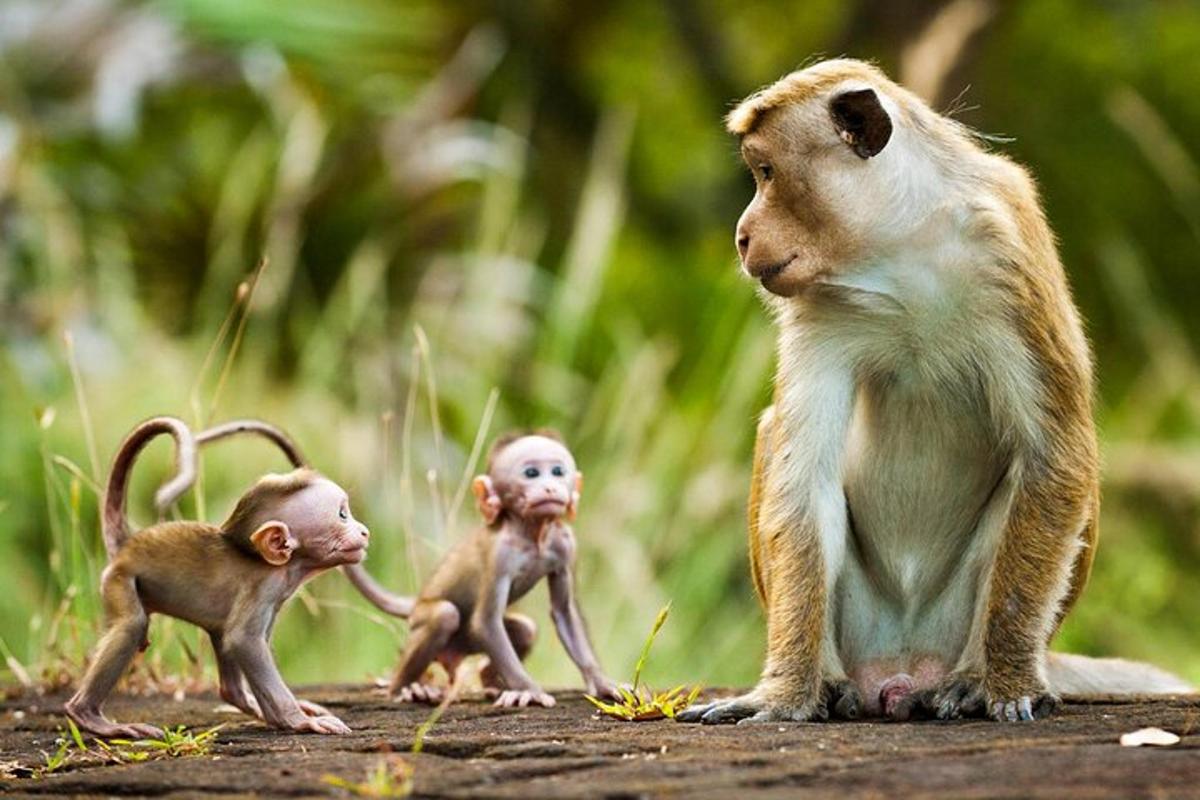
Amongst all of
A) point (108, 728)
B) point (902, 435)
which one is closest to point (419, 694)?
point (108, 728)

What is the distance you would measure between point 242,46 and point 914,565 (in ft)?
24.0

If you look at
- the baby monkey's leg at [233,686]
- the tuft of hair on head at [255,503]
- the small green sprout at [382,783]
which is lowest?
the small green sprout at [382,783]

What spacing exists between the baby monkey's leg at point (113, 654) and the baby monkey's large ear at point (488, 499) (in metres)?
1.14

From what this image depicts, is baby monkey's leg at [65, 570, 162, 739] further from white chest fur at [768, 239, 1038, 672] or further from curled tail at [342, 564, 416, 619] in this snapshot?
white chest fur at [768, 239, 1038, 672]

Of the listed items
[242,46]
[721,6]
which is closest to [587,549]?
[242,46]

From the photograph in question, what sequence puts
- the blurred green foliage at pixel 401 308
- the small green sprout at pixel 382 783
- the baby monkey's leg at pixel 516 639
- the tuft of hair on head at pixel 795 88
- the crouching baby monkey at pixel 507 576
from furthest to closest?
the blurred green foliage at pixel 401 308 → the baby monkey's leg at pixel 516 639 → the crouching baby monkey at pixel 507 576 → the tuft of hair on head at pixel 795 88 → the small green sprout at pixel 382 783

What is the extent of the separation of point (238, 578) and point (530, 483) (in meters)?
0.99

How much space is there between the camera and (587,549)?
28.7 ft

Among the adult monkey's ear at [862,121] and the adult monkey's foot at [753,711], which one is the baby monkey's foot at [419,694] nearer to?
the adult monkey's foot at [753,711]

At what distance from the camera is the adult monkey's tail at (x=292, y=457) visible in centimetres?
551

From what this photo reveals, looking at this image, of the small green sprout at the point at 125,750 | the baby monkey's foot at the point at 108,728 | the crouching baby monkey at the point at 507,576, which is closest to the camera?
the small green sprout at the point at 125,750

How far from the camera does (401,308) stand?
1052 cm

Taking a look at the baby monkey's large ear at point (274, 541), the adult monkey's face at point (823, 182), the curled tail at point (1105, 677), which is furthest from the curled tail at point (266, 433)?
the curled tail at point (1105, 677)

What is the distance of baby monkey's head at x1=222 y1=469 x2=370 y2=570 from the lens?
16.1 ft
